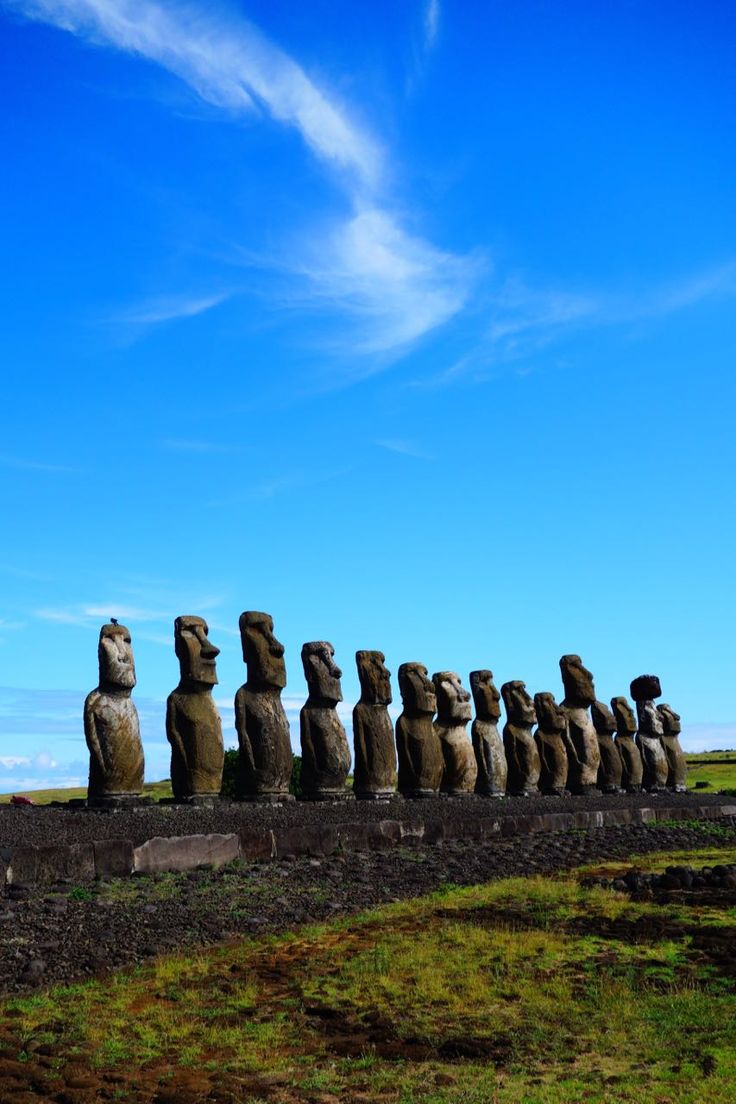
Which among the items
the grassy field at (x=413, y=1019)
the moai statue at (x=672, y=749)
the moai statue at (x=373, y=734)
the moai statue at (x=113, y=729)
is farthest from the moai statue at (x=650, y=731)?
the grassy field at (x=413, y=1019)

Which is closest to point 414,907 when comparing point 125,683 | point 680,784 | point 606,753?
point 125,683

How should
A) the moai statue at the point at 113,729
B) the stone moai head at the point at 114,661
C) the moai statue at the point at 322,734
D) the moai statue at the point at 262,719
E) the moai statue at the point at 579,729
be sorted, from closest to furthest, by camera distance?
the moai statue at the point at 113,729
the stone moai head at the point at 114,661
the moai statue at the point at 262,719
the moai statue at the point at 322,734
the moai statue at the point at 579,729

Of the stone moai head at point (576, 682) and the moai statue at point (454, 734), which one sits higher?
the stone moai head at point (576, 682)

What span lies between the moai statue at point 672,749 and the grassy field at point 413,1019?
83.3ft

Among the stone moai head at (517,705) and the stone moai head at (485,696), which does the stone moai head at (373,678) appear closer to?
the stone moai head at (485,696)

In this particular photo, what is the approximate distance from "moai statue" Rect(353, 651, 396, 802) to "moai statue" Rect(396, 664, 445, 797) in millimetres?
955

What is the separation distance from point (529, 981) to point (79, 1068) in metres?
3.10

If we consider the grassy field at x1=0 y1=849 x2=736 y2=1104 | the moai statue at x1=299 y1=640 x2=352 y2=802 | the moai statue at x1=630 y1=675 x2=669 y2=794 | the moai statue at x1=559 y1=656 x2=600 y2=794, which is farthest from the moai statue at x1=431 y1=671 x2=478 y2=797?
the grassy field at x1=0 y1=849 x2=736 y2=1104

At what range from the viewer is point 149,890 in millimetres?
10477

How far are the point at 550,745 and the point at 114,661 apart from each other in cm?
1426

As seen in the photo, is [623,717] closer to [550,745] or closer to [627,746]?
[627,746]

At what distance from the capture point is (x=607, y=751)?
30719 millimetres

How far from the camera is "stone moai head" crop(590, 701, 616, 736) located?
102ft

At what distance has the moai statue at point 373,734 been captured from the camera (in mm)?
20594
